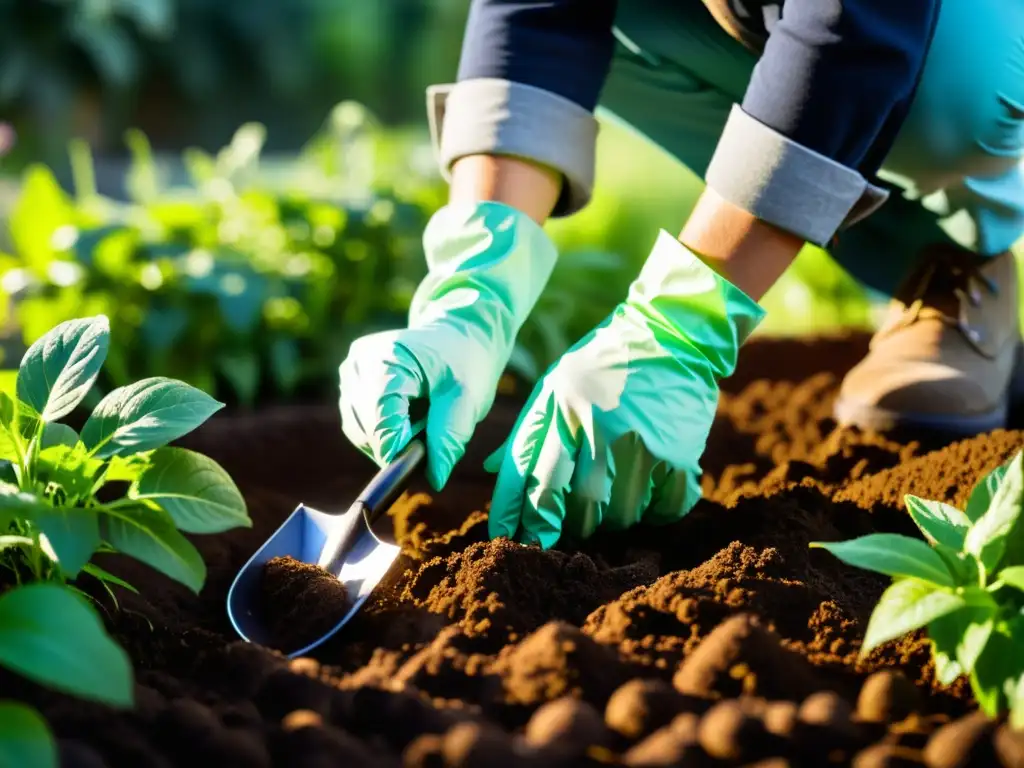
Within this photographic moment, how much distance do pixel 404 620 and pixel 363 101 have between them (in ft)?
17.9

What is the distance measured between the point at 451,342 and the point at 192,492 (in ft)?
1.72

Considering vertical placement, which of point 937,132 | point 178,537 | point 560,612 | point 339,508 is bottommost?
point 339,508

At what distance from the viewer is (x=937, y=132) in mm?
1827

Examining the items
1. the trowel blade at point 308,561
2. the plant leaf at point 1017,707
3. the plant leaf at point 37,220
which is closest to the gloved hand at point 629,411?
the trowel blade at point 308,561

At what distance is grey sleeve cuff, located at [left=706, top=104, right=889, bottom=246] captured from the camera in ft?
4.76

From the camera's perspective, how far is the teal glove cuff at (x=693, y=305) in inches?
57.9

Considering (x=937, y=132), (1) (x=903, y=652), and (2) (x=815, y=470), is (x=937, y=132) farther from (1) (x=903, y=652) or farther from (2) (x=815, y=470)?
(1) (x=903, y=652)

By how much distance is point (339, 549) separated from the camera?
1376 mm

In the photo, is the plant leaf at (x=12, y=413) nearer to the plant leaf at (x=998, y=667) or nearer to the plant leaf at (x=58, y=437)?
the plant leaf at (x=58, y=437)

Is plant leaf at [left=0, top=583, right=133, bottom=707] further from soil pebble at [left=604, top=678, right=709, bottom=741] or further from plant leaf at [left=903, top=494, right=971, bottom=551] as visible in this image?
plant leaf at [left=903, top=494, right=971, bottom=551]

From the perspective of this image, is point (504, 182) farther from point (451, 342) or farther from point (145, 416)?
point (145, 416)

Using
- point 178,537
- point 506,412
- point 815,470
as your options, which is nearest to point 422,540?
point 178,537

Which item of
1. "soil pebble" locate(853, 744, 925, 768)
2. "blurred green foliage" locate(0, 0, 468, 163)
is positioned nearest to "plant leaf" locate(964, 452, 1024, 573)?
"soil pebble" locate(853, 744, 925, 768)

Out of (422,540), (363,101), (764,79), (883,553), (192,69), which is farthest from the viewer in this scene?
(363,101)
